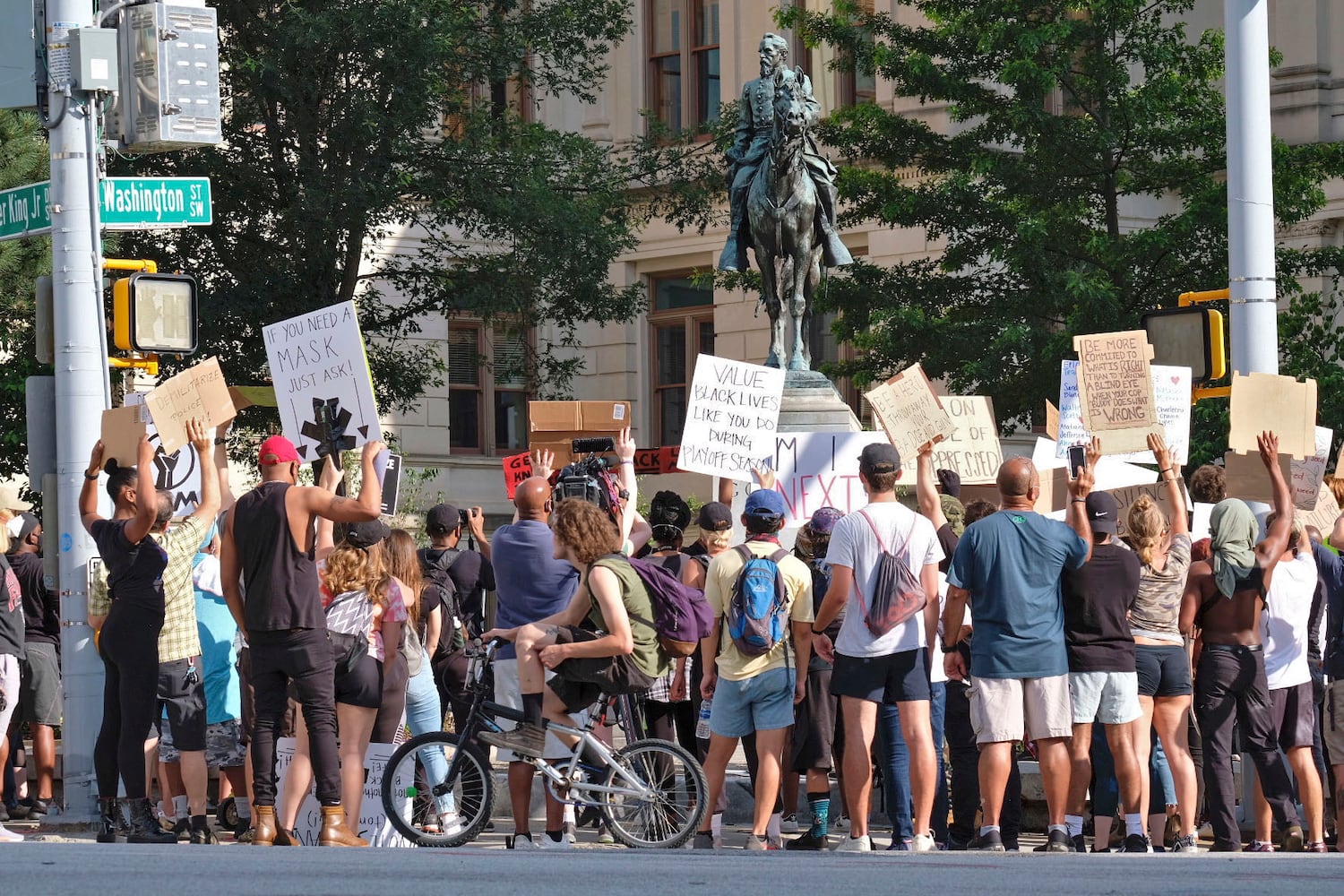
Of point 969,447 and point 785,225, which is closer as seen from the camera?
point 969,447

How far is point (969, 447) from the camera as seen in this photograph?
48.0 feet

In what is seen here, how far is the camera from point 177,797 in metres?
12.0

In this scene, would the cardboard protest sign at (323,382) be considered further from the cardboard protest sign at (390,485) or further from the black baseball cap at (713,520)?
the black baseball cap at (713,520)

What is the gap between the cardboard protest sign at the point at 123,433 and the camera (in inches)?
471

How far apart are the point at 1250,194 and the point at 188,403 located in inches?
251

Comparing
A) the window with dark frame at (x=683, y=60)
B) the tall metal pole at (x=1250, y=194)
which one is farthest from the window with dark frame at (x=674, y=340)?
the tall metal pole at (x=1250, y=194)

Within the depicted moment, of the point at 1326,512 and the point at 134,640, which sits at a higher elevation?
the point at 1326,512

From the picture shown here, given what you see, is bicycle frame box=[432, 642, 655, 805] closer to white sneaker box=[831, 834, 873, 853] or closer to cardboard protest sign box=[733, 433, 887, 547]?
white sneaker box=[831, 834, 873, 853]

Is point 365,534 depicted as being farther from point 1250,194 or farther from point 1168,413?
point 1250,194

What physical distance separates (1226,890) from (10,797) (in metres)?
8.50

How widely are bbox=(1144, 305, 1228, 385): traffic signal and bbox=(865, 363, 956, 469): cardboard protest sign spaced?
2.41 m

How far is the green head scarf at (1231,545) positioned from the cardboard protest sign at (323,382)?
4023 millimetres

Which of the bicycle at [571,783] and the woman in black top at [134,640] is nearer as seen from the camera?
the bicycle at [571,783]

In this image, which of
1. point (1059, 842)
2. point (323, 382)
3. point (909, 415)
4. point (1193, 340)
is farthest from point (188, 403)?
point (1193, 340)
